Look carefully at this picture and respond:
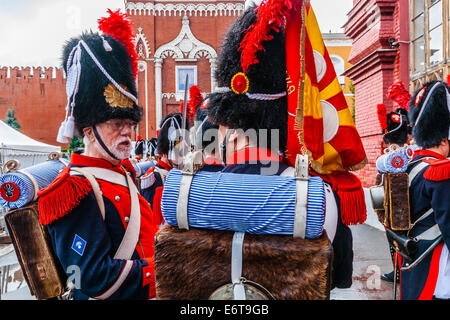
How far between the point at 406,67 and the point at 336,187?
20.0 ft

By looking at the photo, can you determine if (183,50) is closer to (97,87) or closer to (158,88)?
(158,88)

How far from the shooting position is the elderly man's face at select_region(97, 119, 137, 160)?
2.12m

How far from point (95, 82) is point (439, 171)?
234cm

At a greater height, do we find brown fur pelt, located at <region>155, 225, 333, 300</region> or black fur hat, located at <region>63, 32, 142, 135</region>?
black fur hat, located at <region>63, 32, 142, 135</region>

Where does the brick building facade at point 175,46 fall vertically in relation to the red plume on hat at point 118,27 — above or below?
above

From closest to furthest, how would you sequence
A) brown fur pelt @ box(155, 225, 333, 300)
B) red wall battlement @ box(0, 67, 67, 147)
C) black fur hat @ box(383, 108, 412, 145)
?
1. brown fur pelt @ box(155, 225, 333, 300)
2. black fur hat @ box(383, 108, 412, 145)
3. red wall battlement @ box(0, 67, 67, 147)

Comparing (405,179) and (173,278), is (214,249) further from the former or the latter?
(405,179)

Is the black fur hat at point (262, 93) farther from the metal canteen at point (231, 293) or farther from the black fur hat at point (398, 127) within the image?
the black fur hat at point (398, 127)

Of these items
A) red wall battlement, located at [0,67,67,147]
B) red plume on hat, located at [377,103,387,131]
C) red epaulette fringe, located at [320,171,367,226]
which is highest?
red wall battlement, located at [0,67,67,147]

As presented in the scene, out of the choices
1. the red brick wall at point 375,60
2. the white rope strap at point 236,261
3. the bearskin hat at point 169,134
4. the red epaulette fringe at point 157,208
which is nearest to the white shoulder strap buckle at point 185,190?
the white rope strap at point 236,261

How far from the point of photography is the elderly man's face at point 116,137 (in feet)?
6.95

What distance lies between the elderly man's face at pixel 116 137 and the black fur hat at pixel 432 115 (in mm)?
2382

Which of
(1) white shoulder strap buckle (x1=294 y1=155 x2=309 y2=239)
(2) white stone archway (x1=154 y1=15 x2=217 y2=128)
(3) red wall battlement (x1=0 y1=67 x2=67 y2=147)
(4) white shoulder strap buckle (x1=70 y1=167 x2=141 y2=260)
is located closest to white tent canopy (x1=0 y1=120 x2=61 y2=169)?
(4) white shoulder strap buckle (x1=70 y1=167 x2=141 y2=260)

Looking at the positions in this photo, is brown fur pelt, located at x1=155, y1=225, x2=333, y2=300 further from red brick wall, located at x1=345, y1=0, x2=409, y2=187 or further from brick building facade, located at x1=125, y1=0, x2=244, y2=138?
brick building facade, located at x1=125, y1=0, x2=244, y2=138
